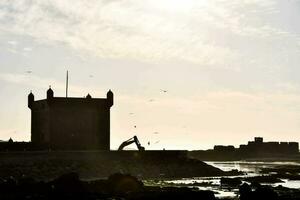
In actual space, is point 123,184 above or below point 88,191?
above

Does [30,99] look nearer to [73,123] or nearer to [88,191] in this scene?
[73,123]

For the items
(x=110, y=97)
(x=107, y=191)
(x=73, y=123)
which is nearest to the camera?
(x=107, y=191)

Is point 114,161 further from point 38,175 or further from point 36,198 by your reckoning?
point 36,198

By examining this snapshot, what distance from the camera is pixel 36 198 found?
38062 mm

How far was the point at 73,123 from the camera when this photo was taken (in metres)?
77.6

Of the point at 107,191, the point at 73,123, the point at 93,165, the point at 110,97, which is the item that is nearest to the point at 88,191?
the point at 107,191

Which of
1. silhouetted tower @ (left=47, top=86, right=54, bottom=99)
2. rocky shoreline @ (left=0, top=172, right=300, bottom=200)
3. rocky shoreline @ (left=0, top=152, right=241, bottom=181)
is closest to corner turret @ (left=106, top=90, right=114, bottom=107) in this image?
silhouetted tower @ (left=47, top=86, right=54, bottom=99)

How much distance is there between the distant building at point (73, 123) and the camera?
76.2 m

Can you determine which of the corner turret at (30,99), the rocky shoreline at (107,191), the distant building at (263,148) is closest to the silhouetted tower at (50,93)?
the corner turret at (30,99)

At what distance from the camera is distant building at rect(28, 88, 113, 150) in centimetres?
7625

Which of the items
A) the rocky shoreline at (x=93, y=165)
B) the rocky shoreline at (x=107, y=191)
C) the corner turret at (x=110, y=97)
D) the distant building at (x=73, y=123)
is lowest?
the rocky shoreline at (x=107, y=191)

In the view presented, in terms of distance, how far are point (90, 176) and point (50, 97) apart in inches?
712

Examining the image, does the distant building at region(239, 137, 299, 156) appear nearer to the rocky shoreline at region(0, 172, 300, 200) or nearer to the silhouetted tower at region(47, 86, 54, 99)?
the silhouetted tower at region(47, 86, 54, 99)

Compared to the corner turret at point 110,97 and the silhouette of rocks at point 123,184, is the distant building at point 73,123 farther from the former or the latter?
the silhouette of rocks at point 123,184
